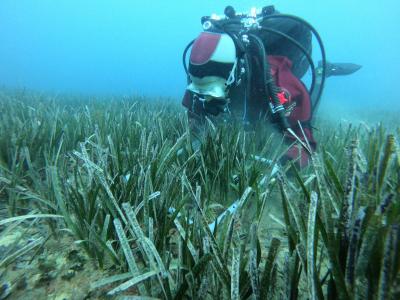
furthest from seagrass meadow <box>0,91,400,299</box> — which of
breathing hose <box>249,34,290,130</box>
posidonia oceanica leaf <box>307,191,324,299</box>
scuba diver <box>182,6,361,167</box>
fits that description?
scuba diver <box>182,6,361,167</box>

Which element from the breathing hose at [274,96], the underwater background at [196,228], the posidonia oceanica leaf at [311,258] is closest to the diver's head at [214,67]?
the breathing hose at [274,96]

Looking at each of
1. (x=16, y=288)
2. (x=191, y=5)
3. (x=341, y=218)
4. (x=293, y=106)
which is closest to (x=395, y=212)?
(x=341, y=218)

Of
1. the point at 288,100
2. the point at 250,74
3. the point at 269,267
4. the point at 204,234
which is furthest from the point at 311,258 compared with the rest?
the point at 250,74

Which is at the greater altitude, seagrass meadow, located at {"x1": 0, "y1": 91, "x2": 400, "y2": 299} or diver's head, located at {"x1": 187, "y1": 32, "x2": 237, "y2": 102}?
diver's head, located at {"x1": 187, "y1": 32, "x2": 237, "y2": 102}

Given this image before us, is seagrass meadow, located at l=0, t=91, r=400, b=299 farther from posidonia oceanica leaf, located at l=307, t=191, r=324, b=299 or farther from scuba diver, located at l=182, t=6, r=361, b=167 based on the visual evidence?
scuba diver, located at l=182, t=6, r=361, b=167

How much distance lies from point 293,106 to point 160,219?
244 centimetres

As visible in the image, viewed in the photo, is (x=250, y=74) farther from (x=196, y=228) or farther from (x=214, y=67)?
(x=196, y=228)

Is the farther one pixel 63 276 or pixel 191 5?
pixel 191 5

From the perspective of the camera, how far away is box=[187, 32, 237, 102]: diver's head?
3.23m

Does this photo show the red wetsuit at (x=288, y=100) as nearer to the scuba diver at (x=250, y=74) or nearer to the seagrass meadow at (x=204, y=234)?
the scuba diver at (x=250, y=74)

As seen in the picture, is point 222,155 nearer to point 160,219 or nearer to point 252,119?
point 160,219

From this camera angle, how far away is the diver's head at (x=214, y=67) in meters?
3.23

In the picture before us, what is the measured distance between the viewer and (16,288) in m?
1.15

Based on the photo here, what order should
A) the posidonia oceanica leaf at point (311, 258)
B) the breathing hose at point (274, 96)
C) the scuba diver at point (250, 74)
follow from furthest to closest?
1. the scuba diver at point (250, 74)
2. the breathing hose at point (274, 96)
3. the posidonia oceanica leaf at point (311, 258)
